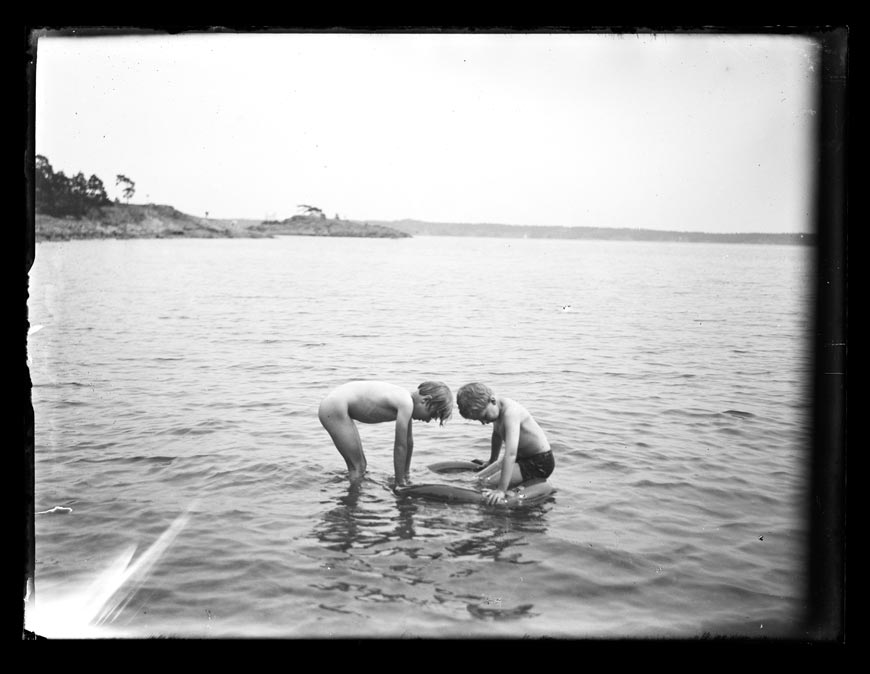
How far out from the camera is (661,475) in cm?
603

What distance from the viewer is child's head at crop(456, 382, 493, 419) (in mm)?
5371

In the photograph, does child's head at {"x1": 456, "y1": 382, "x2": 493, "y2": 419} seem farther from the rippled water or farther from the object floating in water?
the object floating in water

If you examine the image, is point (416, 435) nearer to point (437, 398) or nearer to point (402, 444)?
point (402, 444)

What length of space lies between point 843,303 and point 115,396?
19.1 ft

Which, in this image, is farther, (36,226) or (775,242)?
(775,242)

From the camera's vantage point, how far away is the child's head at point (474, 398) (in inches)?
211

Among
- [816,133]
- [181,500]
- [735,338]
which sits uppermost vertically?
[816,133]

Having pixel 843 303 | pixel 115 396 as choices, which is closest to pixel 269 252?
pixel 115 396

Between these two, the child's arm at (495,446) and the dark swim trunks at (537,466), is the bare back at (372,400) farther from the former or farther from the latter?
the dark swim trunks at (537,466)

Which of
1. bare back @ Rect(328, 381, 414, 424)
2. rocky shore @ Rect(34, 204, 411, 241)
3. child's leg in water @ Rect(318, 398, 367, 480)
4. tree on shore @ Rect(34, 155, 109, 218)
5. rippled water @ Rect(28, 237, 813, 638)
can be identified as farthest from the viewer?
rocky shore @ Rect(34, 204, 411, 241)

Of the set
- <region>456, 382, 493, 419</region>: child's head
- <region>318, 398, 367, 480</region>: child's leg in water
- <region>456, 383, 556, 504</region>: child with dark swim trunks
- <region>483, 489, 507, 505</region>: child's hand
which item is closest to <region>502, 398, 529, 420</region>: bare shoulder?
<region>456, 383, 556, 504</region>: child with dark swim trunks

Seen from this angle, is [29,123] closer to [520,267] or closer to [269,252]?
[269,252]

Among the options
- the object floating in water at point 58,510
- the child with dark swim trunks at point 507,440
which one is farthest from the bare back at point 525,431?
the object floating in water at point 58,510

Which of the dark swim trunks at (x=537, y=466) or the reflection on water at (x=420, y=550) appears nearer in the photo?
the reflection on water at (x=420, y=550)
